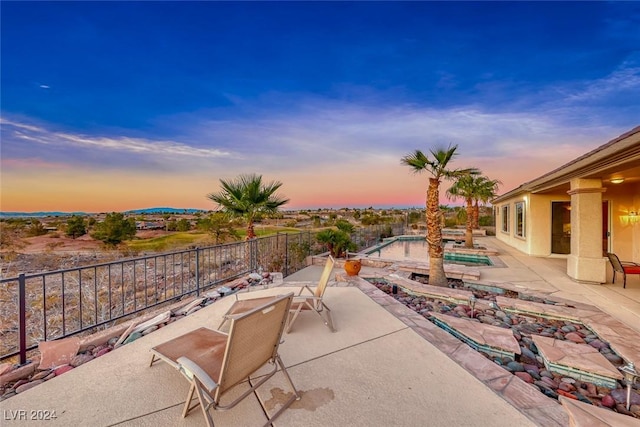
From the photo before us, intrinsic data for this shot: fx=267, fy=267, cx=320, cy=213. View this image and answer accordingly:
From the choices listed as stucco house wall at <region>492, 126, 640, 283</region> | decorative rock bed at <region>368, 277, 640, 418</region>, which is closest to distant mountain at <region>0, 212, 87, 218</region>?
decorative rock bed at <region>368, 277, 640, 418</region>

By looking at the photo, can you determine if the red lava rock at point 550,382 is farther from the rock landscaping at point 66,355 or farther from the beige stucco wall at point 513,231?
the beige stucco wall at point 513,231

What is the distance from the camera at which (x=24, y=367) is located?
2787mm

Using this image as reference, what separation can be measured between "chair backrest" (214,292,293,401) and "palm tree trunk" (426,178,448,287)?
473cm

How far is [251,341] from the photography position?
190cm

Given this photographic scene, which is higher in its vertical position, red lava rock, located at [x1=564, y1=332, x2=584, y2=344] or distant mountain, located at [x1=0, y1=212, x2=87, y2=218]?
distant mountain, located at [x1=0, y1=212, x2=87, y2=218]

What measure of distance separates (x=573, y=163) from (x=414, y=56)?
6.04m

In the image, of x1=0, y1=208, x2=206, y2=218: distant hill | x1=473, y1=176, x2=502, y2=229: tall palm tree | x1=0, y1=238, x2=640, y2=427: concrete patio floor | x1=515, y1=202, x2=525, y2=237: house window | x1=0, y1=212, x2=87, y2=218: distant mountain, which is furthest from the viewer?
x1=473, y1=176, x2=502, y2=229: tall palm tree

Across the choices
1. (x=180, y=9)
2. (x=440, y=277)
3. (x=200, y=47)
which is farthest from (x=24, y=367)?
(x=200, y=47)

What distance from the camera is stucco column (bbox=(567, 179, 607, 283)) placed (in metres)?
6.10

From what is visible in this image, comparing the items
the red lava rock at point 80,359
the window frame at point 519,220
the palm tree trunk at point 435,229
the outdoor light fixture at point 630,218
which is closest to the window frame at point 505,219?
the window frame at point 519,220

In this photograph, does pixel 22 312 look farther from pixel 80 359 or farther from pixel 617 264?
pixel 617 264

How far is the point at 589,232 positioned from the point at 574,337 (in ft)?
13.1

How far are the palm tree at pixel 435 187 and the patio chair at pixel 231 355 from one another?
475 centimetres

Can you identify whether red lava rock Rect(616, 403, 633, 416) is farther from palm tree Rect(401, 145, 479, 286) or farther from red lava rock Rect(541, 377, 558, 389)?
palm tree Rect(401, 145, 479, 286)
